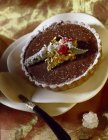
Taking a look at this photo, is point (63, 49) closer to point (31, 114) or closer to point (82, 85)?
point (82, 85)

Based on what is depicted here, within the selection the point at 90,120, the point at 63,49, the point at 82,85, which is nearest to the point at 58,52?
the point at 63,49

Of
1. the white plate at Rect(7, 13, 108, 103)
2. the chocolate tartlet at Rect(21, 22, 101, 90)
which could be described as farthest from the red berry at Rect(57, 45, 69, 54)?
the white plate at Rect(7, 13, 108, 103)

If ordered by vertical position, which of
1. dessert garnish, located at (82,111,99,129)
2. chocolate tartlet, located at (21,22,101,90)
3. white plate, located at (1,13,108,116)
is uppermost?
chocolate tartlet, located at (21,22,101,90)

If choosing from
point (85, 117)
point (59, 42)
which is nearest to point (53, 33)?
point (59, 42)

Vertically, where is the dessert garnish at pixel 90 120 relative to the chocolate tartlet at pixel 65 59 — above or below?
below

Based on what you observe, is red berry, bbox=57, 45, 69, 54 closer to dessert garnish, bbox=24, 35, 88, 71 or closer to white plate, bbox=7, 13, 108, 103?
dessert garnish, bbox=24, 35, 88, 71

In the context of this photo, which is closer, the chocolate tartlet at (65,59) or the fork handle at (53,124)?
the fork handle at (53,124)

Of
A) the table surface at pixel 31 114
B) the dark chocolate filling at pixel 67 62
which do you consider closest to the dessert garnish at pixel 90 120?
the table surface at pixel 31 114

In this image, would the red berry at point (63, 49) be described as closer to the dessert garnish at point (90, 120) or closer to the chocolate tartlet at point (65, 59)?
the chocolate tartlet at point (65, 59)
